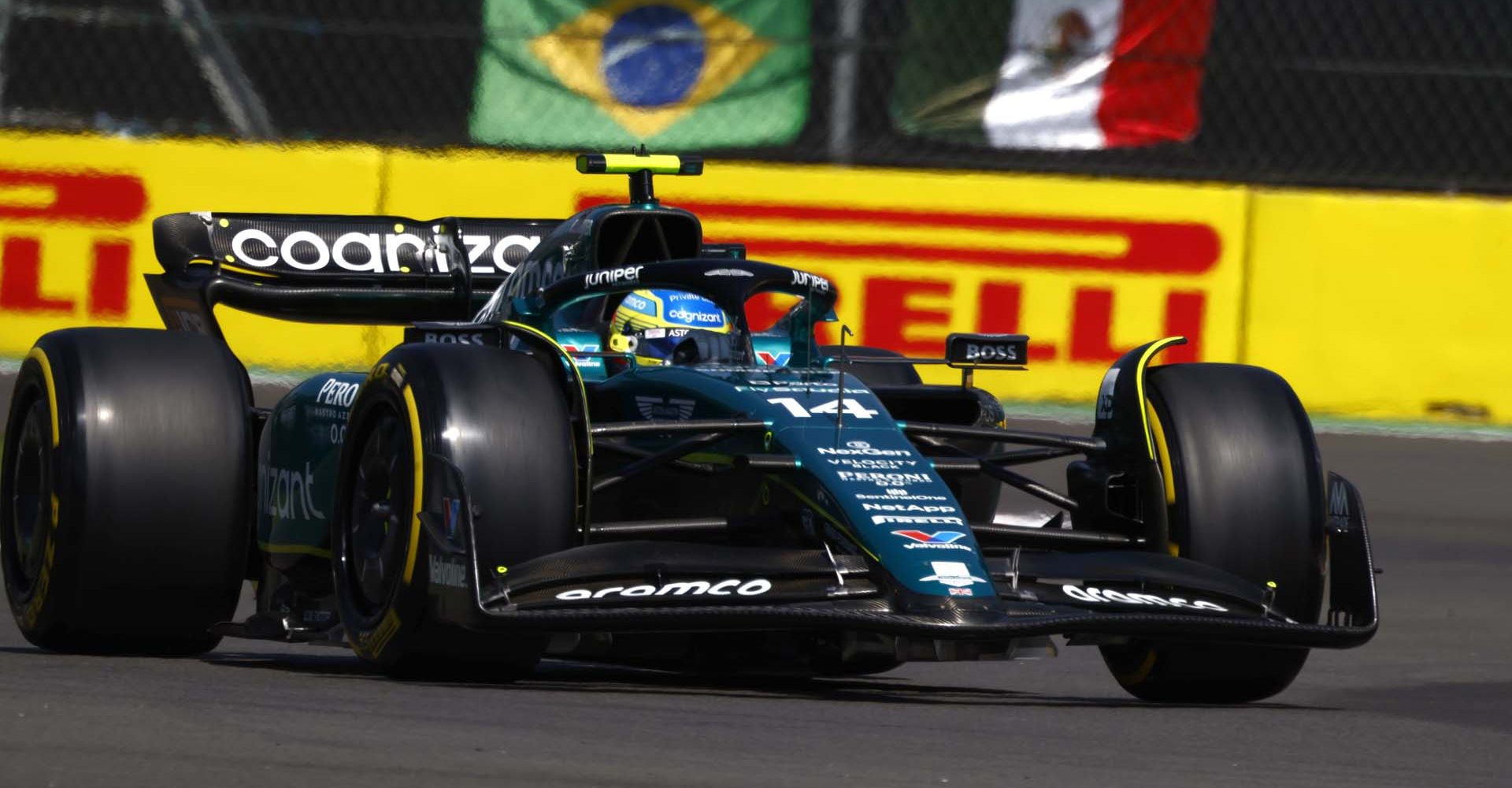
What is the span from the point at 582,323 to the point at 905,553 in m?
1.90

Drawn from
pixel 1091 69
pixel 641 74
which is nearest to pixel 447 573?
pixel 641 74

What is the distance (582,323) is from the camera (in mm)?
7332

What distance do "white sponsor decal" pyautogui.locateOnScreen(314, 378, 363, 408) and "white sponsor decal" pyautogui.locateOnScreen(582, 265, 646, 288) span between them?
2.09 feet

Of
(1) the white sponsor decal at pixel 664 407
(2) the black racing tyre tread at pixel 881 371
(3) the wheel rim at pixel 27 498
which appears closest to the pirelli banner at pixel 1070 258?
(2) the black racing tyre tread at pixel 881 371

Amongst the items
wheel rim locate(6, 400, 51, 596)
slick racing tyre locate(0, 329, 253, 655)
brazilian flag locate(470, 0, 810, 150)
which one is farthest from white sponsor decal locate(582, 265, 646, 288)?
brazilian flag locate(470, 0, 810, 150)

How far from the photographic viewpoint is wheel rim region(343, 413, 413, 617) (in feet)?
20.1

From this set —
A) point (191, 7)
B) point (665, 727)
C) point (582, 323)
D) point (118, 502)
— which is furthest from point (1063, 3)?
point (665, 727)

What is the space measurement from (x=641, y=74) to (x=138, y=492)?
6.17 m

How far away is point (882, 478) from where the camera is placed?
19.6 ft

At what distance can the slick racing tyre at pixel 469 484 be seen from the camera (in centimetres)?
586

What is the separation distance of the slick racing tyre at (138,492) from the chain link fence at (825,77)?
5.55m

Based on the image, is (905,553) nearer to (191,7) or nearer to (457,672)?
(457,672)

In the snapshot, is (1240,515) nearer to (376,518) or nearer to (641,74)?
(376,518)

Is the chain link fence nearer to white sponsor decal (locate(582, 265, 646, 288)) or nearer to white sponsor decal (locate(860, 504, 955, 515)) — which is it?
white sponsor decal (locate(582, 265, 646, 288))
